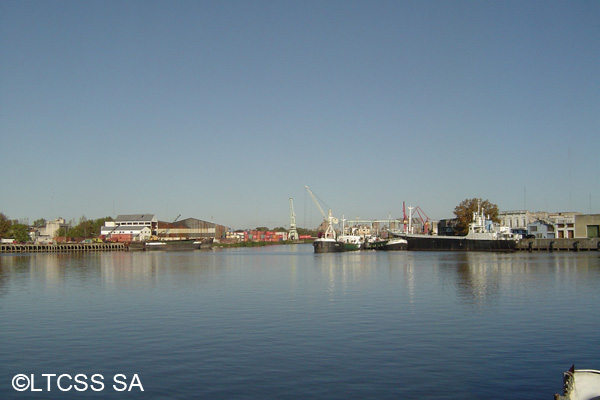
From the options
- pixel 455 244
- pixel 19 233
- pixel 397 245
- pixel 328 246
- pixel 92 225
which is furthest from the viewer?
pixel 92 225

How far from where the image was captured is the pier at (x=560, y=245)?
97.1m

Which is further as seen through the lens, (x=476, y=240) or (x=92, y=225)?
(x=92, y=225)

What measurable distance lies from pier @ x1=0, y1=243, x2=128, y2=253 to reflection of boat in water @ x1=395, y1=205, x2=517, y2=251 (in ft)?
246

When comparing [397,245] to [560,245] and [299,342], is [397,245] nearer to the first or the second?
[560,245]

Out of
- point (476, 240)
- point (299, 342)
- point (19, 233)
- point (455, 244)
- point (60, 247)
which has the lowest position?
point (455, 244)

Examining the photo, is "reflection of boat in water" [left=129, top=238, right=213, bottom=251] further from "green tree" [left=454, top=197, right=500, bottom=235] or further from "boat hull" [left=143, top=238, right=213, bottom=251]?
"green tree" [left=454, top=197, right=500, bottom=235]

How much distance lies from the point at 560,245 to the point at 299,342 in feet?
310

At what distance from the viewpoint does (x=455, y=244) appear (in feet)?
Result: 384

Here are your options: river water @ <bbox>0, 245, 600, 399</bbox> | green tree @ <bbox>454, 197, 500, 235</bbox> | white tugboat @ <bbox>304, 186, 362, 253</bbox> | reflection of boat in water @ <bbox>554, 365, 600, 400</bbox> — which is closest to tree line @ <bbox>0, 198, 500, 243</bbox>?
green tree @ <bbox>454, 197, 500, 235</bbox>

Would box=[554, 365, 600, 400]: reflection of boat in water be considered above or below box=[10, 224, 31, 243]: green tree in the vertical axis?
below

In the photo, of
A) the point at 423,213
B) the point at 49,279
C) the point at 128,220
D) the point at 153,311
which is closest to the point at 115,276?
the point at 49,279

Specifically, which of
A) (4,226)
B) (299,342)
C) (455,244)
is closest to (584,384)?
(299,342)

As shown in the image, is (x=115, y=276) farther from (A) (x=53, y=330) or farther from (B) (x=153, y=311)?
(A) (x=53, y=330)

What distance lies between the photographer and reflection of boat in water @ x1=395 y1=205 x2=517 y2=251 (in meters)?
106
